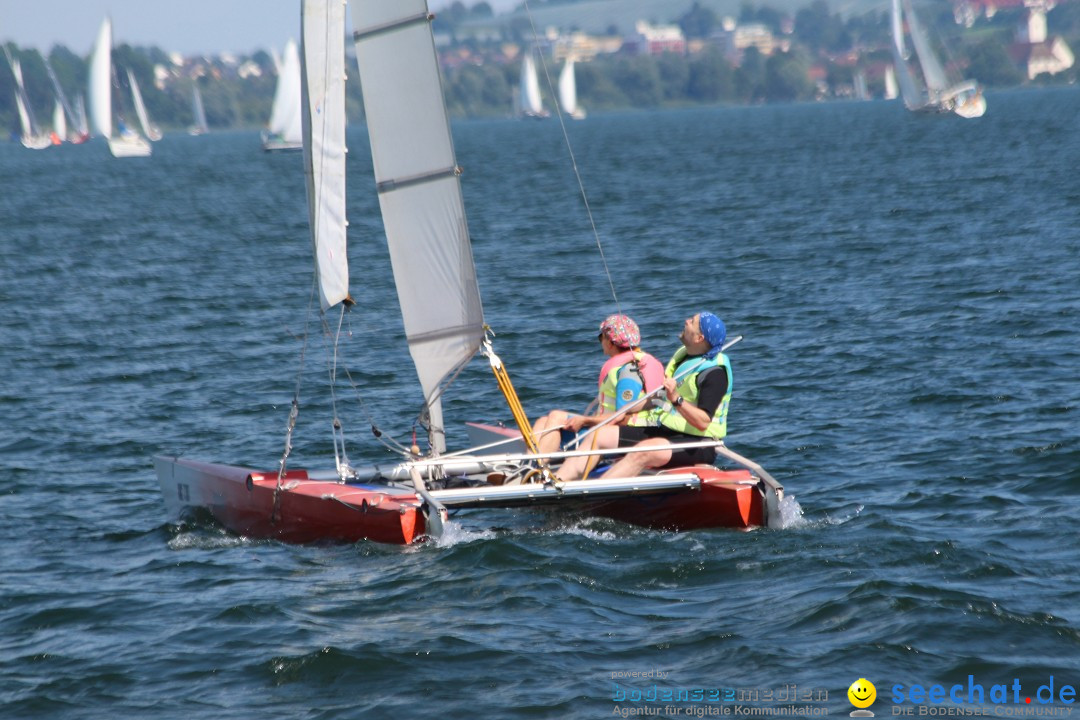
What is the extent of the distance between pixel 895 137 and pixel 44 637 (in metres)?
64.5

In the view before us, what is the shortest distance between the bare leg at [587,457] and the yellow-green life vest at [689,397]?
35 cm

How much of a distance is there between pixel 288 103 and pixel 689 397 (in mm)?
81293

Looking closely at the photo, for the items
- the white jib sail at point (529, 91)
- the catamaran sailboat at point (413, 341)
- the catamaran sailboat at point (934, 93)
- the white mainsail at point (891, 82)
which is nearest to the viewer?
the catamaran sailboat at point (413, 341)

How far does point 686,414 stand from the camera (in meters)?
9.53

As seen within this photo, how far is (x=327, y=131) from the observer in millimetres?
10102

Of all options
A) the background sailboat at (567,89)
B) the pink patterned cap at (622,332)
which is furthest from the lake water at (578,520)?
the background sailboat at (567,89)

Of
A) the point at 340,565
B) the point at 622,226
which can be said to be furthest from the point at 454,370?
the point at 622,226

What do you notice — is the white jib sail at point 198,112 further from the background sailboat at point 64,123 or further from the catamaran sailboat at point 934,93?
the catamaran sailboat at point 934,93

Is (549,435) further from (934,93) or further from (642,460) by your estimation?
(934,93)

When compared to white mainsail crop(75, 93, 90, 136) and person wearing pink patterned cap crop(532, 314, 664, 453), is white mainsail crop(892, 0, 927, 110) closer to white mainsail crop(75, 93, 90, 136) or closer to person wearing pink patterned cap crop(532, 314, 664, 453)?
person wearing pink patterned cap crop(532, 314, 664, 453)

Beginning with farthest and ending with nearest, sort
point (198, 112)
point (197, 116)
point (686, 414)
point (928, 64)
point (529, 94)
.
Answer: point (197, 116) → point (198, 112) → point (529, 94) → point (928, 64) → point (686, 414)

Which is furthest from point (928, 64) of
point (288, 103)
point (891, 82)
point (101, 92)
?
point (891, 82)

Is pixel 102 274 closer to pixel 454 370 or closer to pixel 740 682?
pixel 454 370

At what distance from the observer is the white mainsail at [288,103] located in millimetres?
85188
